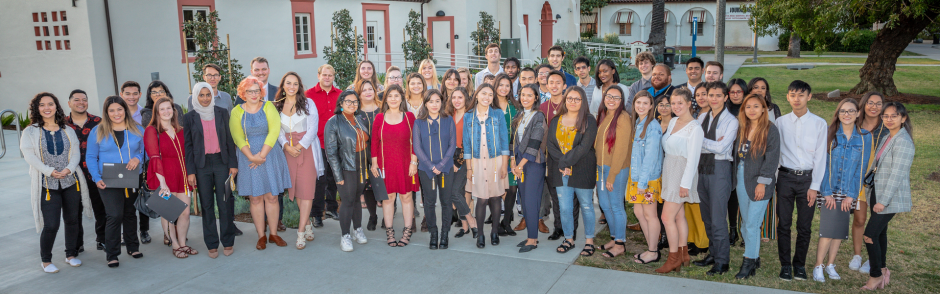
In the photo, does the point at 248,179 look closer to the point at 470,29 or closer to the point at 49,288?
the point at 49,288

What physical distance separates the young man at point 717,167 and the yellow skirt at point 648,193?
326 mm

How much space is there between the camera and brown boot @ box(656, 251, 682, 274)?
519 centimetres

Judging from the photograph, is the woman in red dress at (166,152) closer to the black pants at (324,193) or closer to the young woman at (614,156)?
the black pants at (324,193)

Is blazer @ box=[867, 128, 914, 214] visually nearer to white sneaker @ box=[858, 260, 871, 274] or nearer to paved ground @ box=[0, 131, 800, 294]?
white sneaker @ box=[858, 260, 871, 274]

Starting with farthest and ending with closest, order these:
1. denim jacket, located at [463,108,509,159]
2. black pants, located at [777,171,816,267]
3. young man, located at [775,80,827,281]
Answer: denim jacket, located at [463,108,509,159] < black pants, located at [777,171,816,267] < young man, located at [775,80,827,281]

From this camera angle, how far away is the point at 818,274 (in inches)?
194

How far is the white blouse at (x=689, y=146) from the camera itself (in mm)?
4832

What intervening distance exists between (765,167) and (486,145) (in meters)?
2.36

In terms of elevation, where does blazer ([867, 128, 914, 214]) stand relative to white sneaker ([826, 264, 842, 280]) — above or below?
above

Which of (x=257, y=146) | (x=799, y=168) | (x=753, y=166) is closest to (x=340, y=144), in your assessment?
(x=257, y=146)

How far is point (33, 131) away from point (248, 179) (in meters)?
1.77

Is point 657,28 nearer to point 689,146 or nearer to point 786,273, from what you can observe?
point 786,273

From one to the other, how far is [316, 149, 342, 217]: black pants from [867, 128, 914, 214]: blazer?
16.2 feet

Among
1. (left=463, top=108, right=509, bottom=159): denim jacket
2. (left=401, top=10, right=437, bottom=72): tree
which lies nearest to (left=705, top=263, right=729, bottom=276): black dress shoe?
(left=463, top=108, right=509, bottom=159): denim jacket
